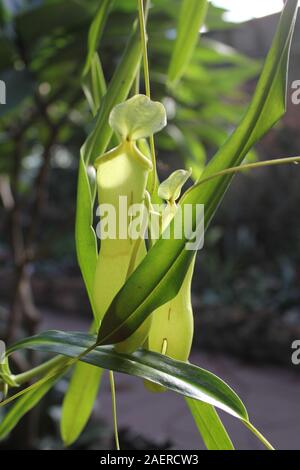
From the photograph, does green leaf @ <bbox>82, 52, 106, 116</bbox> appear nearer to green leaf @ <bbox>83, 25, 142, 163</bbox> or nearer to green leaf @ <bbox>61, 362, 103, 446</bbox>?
green leaf @ <bbox>83, 25, 142, 163</bbox>

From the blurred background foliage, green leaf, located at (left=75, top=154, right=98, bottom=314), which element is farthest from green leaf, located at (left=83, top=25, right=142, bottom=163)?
the blurred background foliage

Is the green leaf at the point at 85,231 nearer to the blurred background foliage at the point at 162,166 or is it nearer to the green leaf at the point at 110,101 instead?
the green leaf at the point at 110,101

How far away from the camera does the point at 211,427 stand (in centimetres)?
35

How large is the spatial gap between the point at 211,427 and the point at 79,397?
0.46 feet

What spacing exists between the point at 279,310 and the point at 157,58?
97.1 inches

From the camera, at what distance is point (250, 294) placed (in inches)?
129

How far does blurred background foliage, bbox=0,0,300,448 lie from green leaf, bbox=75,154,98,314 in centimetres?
19

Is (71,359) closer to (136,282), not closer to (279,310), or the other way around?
(136,282)

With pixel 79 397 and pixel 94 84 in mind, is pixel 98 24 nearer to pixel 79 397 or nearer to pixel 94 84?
pixel 94 84

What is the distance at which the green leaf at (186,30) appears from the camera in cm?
40

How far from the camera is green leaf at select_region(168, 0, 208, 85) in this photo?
397 mm

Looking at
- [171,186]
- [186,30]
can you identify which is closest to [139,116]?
[171,186]
